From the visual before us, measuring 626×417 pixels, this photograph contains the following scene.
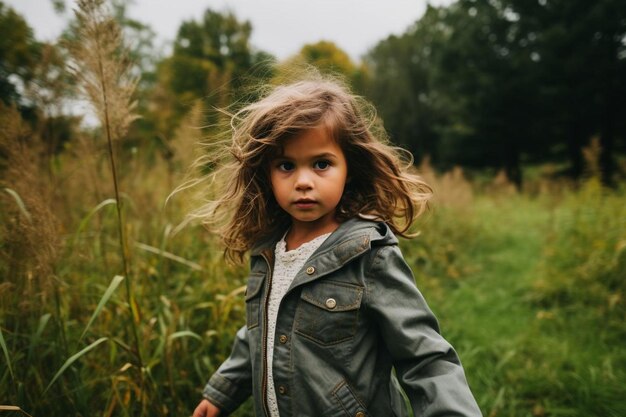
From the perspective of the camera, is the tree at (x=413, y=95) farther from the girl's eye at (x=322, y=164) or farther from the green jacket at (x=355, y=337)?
the green jacket at (x=355, y=337)

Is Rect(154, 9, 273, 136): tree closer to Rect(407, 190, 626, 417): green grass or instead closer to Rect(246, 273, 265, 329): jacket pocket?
Rect(407, 190, 626, 417): green grass

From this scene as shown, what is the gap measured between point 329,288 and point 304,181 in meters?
0.35

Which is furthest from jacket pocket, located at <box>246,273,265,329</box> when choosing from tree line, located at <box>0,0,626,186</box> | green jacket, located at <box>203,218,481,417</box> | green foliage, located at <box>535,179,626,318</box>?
tree line, located at <box>0,0,626,186</box>

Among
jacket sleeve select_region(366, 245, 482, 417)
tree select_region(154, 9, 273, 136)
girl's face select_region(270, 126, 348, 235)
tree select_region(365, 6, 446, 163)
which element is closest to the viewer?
jacket sleeve select_region(366, 245, 482, 417)

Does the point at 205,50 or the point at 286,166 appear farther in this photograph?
the point at 205,50

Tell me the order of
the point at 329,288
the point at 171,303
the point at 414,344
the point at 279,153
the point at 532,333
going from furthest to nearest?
the point at 532,333 → the point at 171,303 → the point at 279,153 → the point at 329,288 → the point at 414,344

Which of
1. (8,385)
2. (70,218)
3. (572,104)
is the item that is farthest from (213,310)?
(572,104)

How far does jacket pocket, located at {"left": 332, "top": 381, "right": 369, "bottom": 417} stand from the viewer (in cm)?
119

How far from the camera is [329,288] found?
1253mm

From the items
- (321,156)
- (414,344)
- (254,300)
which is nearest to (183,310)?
(254,300)

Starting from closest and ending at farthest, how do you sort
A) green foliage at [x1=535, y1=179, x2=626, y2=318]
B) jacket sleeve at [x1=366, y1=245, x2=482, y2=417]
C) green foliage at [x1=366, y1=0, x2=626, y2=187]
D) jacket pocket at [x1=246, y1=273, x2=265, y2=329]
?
1. jacket sleeve at [x1=366, y1=245, x2=482, y2=417]
2. jacket pocket at [x1=246, y1=273, x2=265, y2=329]
3. green foliage at [x1=535, y1=179, x2=626, y2=318]
4. green foliage at [x1=366, y1=0, x2=626, y2=187]

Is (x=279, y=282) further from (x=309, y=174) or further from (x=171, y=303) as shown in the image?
(x=171, y=303)

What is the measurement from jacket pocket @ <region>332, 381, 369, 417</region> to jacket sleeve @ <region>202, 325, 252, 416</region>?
0.50 metres

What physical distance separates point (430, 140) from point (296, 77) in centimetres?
2310
